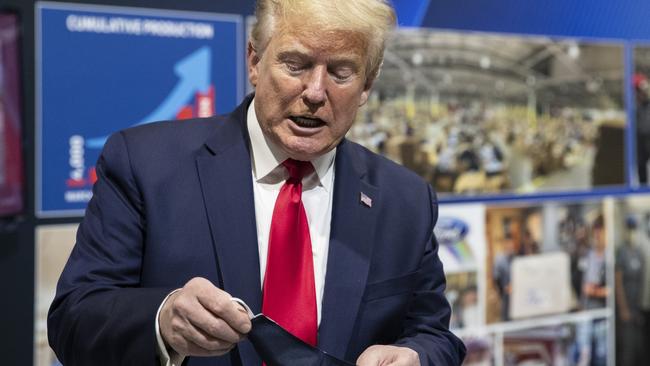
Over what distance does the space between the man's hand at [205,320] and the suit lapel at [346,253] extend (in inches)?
10.9

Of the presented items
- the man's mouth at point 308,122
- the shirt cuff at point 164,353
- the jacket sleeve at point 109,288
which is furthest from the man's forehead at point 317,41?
the shirt cuff at point 164,353

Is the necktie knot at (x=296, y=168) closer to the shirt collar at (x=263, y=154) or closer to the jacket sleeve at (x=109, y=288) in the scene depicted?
the shirt collar at (x=263, y=154)

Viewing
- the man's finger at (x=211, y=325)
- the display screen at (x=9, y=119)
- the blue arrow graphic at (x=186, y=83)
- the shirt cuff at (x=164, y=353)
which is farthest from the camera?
the blue arrow graphic at (x=186, y=83)

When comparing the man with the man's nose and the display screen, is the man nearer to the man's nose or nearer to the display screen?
the man's nose

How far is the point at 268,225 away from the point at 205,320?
36 cm

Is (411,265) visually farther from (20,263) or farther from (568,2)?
(568,2)

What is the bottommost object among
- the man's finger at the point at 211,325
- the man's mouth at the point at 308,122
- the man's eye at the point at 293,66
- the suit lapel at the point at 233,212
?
the man's finger at the point at 211,325

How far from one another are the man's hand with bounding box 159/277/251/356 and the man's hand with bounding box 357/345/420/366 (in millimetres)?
236

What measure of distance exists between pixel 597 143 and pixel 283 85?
260 cm

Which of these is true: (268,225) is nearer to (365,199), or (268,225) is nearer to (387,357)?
(365,199)

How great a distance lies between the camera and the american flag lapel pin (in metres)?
1.57

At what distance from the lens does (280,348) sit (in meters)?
A: 1.31

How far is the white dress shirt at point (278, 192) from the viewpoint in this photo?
1.50 metres

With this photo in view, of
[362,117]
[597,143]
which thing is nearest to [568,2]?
[597,143]
